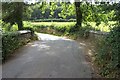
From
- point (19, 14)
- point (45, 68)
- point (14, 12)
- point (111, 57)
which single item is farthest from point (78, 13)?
point (111, 57)

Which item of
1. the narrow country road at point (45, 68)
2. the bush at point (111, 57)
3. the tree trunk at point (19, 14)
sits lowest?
the narrow country road at point (45, 68)

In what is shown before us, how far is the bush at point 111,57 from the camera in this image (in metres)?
8.04

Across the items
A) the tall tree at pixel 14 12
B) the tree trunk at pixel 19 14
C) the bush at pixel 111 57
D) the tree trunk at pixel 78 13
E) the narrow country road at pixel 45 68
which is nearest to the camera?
the bush at pixel 111 57

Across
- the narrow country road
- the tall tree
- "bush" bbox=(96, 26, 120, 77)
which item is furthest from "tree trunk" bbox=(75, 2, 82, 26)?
"bush" bbox=(96, 26, 120, 77)

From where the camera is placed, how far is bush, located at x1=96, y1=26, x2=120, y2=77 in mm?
8039

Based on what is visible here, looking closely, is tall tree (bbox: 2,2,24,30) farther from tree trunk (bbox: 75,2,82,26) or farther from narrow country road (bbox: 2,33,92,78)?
narrow country road (bbox: 2,33,92,78)

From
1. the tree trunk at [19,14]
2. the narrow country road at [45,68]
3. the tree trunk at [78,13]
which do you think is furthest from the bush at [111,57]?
the tree trunk at [78,13]

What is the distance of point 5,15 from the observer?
2567cm

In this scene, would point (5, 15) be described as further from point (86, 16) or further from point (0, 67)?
point (0, 67)

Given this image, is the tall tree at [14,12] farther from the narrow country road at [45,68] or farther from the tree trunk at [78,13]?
the narrow country road at [45,68]

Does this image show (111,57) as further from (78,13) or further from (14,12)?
(78,13)

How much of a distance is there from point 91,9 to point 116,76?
21534 millimetres

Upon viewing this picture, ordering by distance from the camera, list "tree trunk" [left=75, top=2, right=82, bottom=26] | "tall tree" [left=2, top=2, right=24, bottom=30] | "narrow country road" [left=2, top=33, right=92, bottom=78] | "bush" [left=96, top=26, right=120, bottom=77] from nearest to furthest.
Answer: "bush" [left=96, top=26, right=120, bottom=77] → "narrow country road" [left=2, top=33, right=92, bottom=78] → "tall tree" [left=2, top=2, right=24, bottom=30] → "tree trunk" [left=75, top=2, right=82, bottom=26]

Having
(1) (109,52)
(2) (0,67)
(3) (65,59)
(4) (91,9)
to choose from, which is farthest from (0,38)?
(4) (91,9)
